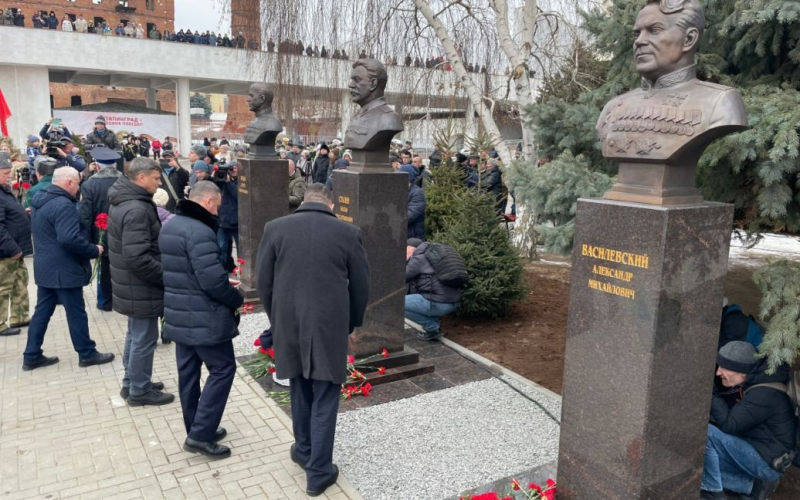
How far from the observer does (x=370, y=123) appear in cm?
599

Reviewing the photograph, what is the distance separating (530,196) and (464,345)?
2.32 m

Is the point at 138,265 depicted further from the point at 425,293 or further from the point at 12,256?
the point at 425,293

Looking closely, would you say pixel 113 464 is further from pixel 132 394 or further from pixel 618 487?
pixel 618 487

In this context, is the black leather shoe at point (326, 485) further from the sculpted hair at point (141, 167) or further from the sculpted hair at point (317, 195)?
the sculpted hair at point (141, 167)

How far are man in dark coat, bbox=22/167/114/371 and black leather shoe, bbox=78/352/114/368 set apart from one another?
7.1 inches

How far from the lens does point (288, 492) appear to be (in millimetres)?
4035

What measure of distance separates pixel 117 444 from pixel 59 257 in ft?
7.33

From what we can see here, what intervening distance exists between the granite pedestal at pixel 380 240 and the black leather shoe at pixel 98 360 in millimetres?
2632

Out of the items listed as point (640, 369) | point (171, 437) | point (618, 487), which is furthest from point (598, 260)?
point (171, 437)

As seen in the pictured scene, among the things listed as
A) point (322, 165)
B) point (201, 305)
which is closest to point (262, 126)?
point (201, 305)

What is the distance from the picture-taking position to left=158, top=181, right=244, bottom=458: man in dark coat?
13.6 ft

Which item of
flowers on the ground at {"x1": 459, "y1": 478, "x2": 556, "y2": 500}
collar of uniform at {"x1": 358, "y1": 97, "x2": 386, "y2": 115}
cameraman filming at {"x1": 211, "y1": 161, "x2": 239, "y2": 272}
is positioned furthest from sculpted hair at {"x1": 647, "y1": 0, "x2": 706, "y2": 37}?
cameraman filming at {"x1": 211, "y1": 161, "x2": 239, "y2": 272}

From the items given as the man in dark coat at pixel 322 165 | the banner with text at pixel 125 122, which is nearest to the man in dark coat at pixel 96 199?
the man in dark coat at pixel 322 165

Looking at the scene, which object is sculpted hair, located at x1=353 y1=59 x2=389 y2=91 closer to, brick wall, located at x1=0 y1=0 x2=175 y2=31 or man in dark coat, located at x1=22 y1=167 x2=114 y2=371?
man in dark coat, located at x1=22 y1=167 x2=114 y2=371
